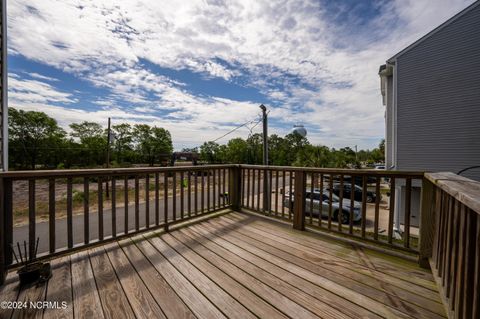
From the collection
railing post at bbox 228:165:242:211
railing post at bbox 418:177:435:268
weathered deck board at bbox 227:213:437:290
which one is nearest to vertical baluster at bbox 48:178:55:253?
weathered deck board at bbox 227:213:437:290

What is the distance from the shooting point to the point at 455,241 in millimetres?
1067

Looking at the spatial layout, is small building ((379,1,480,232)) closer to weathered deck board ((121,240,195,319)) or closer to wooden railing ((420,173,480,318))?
wooden railing ((420,173,480,318))

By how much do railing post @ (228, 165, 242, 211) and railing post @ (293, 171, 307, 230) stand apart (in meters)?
1.15

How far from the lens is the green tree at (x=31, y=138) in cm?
2130

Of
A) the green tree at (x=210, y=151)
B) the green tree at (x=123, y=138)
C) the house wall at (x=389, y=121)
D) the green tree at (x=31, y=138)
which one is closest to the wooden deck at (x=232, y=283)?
the house wall at (x=389, y=121)

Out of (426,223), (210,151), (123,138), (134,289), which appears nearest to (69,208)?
(134,289)

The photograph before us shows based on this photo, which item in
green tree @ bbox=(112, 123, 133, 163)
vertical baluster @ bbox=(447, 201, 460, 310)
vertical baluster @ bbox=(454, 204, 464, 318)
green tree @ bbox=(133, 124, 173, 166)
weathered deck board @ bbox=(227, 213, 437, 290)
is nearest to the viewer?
vertical baluster @ bbox=(454, 204, 464, 318)

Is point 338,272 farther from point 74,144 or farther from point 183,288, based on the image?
point 74,144

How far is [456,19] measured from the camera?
6.72m

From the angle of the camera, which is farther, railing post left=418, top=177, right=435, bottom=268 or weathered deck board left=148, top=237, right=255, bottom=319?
railing post left=418, top=177, right=435, bottom=268

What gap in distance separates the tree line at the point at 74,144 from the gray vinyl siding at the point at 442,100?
70.2ft

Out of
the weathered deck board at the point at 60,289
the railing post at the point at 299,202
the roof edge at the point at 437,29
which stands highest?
the roof edge at the point at 437,29

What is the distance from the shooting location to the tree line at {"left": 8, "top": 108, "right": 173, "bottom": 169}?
21.7m

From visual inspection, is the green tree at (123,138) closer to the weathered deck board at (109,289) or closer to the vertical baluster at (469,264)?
the weathered deck board at (109,289)
